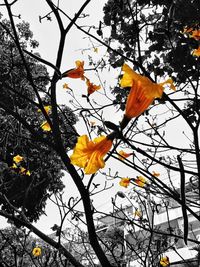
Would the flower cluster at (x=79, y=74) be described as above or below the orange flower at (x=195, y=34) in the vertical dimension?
below

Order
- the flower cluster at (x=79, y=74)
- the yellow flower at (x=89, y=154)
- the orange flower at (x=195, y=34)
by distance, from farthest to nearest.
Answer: the orange flower at (x=195, y=34), the flower cluster at (x=79, y=74), the yellow flower at (x=89, y=154)

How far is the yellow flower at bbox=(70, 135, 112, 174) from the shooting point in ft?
2.79

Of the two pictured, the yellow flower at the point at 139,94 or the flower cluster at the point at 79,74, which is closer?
the yellow flower at the point at 139,94

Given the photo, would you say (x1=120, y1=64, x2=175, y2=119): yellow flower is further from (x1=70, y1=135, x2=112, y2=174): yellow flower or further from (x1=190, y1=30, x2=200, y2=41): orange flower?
(x1=190, y1=30, x2=200, y2=41): orange flower

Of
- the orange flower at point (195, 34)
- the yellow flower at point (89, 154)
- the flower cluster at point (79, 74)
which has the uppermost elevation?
the orange flower at point (195, 34)

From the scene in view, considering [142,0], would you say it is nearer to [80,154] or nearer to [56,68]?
[56,68]

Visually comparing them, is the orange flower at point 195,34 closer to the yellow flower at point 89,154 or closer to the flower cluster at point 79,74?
the flower cluster at point 79,74

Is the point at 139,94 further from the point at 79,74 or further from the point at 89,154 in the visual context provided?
the point at 79,74

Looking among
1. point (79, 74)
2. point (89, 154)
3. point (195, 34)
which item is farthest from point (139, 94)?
point (195, 34)

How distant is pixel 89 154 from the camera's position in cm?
88

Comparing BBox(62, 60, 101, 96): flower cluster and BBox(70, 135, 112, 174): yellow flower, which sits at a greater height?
BBox(62, 60, 101, 96): flower cluster

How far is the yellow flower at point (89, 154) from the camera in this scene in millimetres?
851

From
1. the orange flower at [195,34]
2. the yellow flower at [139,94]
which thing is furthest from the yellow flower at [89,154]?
the orange flower at [195,34]

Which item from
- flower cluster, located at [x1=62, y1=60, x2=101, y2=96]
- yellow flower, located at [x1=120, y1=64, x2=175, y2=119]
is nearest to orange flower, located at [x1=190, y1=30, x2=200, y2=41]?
flower cluster, located at [x1=62, y1=60, x2=101, y2=96]
